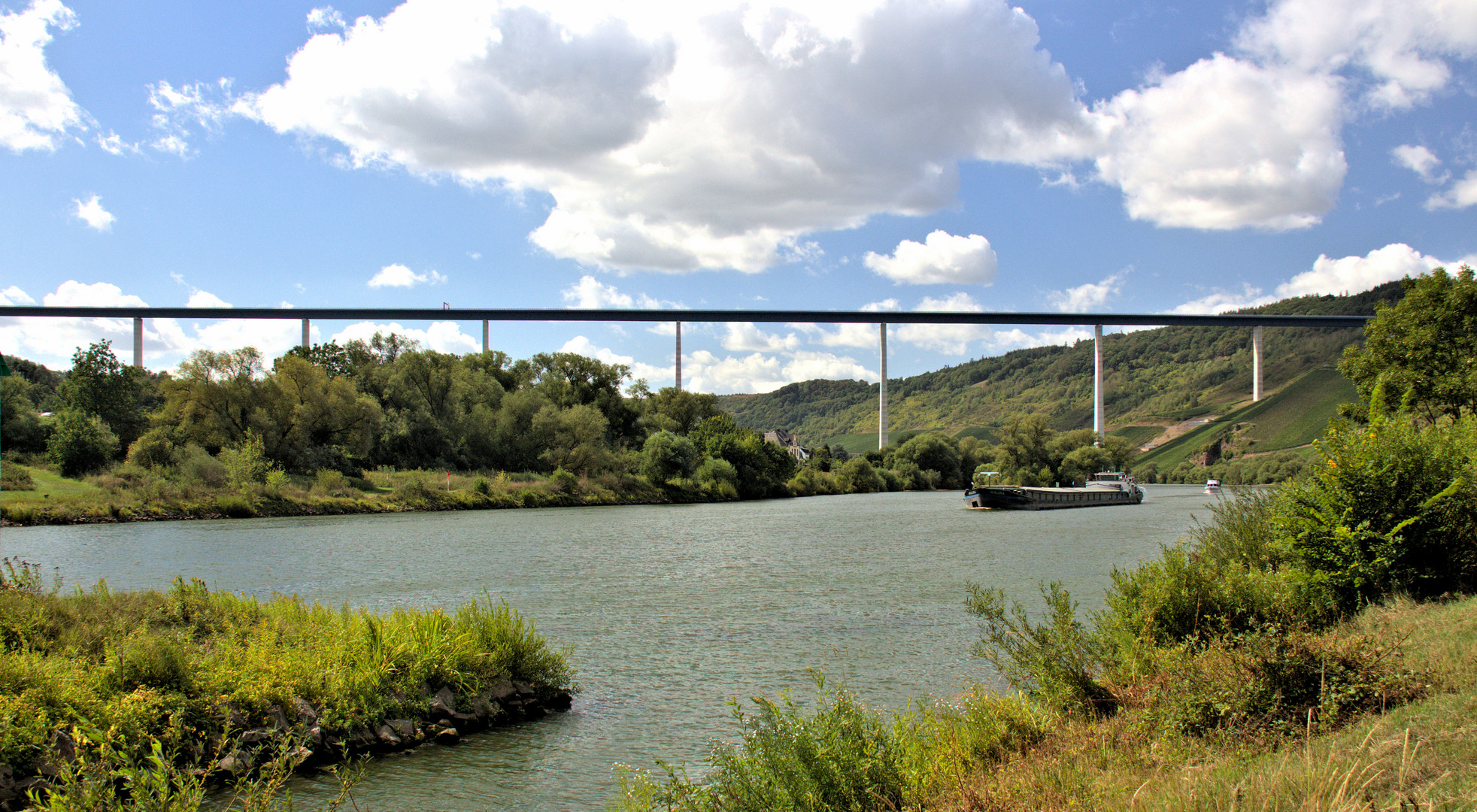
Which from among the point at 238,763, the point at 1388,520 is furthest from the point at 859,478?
the point at 238,763

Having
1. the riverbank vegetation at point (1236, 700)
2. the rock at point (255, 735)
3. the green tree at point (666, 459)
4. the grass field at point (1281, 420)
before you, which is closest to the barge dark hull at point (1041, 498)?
the green tree at point (666, 459)

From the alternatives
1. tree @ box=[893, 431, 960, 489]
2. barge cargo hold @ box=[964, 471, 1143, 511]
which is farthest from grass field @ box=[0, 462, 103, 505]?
tree @ box=[893, 431, 960, 489]

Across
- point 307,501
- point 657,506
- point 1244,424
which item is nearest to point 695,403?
point 657,506

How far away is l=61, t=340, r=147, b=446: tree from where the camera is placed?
60.4 meters

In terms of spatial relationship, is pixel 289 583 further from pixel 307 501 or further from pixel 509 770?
pixel 307 501

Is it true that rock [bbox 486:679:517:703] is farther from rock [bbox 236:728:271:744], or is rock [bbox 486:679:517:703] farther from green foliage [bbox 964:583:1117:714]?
green foliage [bbox 964:583:1117:714]

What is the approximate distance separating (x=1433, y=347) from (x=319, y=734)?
38.7 metres

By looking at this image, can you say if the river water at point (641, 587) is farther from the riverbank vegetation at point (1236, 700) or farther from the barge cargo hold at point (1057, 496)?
the barge cargo hold at point (1057, 496)

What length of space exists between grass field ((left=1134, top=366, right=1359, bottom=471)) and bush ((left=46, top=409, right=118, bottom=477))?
128m

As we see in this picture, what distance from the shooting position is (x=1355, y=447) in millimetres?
11406

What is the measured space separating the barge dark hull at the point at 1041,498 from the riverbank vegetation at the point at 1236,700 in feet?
183

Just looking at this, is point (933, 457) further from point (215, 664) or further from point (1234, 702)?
point (1234, 702)

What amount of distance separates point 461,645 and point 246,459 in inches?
1936

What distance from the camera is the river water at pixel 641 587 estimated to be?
10.3 m
